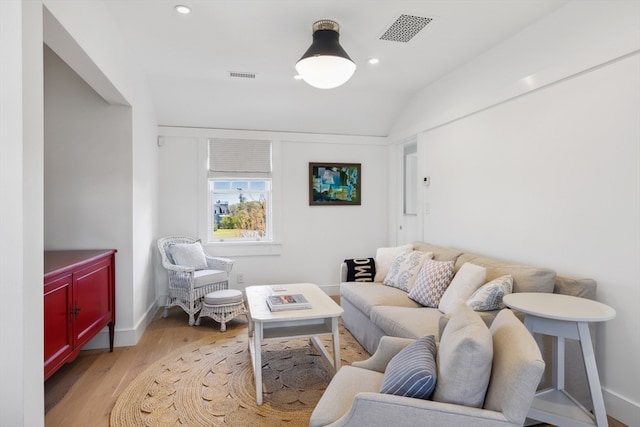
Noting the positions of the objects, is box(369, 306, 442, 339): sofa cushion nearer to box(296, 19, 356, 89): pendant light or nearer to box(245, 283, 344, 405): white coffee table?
box(245, 283, 344, 405): white coffee table

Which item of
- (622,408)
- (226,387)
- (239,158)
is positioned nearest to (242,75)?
(239,158)

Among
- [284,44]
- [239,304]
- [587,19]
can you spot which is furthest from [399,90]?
[239,304]

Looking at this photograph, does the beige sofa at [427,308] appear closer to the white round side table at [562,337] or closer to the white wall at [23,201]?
the white round side table at [562,337]

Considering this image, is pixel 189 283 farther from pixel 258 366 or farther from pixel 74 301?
pixel 258 366

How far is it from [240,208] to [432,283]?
2853mm

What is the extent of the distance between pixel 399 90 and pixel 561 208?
8.10 ft

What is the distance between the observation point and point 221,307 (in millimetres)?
3734

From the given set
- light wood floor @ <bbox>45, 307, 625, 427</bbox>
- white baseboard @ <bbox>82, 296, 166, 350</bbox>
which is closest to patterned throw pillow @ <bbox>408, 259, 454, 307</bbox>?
light wood floor @ <bbox>45, 307, 625, 427</bbox>

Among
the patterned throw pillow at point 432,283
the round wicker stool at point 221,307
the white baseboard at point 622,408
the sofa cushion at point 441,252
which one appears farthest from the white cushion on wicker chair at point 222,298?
the white baseboard at point 622,408

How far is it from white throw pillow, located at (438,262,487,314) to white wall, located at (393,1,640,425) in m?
0.51

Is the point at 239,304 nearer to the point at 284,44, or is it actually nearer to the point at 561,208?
the point at 284,44

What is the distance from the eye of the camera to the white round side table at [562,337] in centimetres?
185

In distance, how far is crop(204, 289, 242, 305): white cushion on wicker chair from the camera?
3.71 m

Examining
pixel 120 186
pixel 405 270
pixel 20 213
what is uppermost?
pixel 120 186
